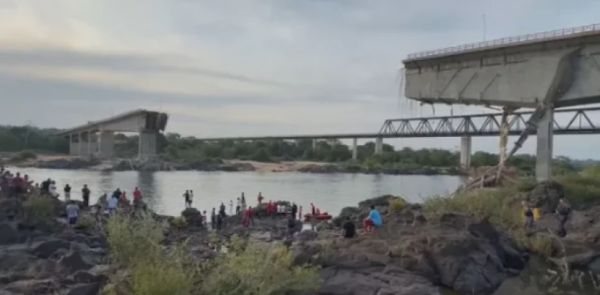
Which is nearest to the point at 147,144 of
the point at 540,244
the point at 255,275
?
the point at 540,244

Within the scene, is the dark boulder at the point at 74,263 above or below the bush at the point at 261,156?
below

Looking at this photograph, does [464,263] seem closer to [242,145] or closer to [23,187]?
[23,187]

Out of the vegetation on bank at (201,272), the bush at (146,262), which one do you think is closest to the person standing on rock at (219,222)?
the bush at (146,262)

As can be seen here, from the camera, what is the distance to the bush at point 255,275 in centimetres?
1368

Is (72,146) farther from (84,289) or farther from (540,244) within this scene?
(84,289)

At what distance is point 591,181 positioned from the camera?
40.2 m

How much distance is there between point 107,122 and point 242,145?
55.9m

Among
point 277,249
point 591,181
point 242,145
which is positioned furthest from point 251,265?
point 242,145

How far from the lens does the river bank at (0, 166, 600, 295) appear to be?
664 inches

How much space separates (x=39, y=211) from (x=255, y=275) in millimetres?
19084

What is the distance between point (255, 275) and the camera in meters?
13.9

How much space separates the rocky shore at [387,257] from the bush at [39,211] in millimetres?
133

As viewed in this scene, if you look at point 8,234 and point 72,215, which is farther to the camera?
point 72,215

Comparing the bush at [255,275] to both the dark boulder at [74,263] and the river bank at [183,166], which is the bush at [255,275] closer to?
the dark boulder at [74,263]
